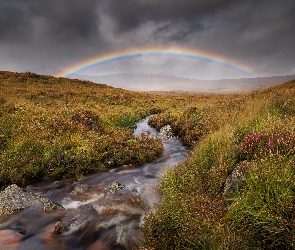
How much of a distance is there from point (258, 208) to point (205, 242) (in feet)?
3.70

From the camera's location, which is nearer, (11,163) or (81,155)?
(11,163)

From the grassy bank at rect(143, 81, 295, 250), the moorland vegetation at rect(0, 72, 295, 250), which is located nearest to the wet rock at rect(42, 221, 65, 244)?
the moorland vegetation at rect(0, 72, 295, 250)

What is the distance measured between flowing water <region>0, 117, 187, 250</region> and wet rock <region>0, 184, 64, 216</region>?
0.19m

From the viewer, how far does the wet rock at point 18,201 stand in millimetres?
7820

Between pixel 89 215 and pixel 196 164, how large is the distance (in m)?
3.70

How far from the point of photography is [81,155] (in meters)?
11.4

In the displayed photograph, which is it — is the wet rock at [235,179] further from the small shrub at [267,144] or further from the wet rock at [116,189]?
the wet rock at [116,189]

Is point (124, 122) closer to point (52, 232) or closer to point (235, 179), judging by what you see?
point (52, 232)

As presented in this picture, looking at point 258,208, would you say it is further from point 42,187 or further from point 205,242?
point 42,187

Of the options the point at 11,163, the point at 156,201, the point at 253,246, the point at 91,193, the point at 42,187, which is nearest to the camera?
the point at 253,246

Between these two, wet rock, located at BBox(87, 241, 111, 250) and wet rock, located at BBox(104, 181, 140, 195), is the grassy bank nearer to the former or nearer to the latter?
wet rock, located at BBox(87, 241, 111, 250)

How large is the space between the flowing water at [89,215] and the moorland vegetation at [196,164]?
78 centimetres

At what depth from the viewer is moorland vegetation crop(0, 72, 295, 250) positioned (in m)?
4.59

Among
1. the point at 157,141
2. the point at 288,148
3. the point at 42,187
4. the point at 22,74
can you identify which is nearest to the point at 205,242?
the point at 288,148
